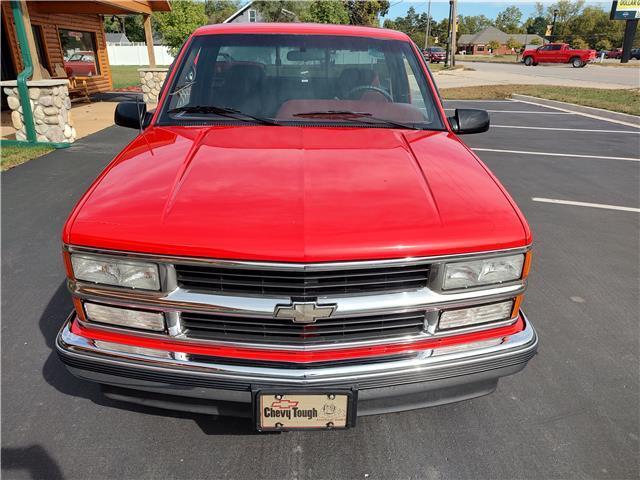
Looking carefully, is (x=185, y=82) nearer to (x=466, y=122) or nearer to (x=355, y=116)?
(x=355, y=116)

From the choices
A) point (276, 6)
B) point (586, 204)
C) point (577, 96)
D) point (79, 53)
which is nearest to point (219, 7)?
point (276, 6)

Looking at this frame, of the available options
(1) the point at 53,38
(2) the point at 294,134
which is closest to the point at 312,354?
(2) the point at 294,134

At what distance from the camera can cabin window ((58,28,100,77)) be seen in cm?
1623

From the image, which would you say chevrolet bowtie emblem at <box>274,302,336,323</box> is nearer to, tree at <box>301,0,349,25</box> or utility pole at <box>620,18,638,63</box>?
tree at <box>301,0,349,25</box>

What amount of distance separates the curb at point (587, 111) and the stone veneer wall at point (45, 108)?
1290 cm

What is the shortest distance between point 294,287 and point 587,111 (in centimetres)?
1488

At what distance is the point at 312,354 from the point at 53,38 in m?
17.4

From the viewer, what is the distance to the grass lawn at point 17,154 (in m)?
7.43

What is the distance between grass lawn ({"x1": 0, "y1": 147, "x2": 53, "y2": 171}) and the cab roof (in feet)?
18.7

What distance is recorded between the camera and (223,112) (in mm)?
2809

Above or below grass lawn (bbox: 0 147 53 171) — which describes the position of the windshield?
above

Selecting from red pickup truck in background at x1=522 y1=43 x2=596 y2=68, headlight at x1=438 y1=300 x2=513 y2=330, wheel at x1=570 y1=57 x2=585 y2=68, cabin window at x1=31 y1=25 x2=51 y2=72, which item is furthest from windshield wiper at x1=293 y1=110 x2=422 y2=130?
wheel at x1=570 y1=57 x2=585 y2=68

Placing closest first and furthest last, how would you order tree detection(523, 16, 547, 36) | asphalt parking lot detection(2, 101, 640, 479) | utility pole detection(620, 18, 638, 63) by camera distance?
1. asphalt parking lot detection(2, 101, 640, 479)
2. utility pole detection(620, 18, 638, 63)
3. tree detection(523, 16, 547, 36)

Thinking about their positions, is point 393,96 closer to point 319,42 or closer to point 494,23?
point 319,42
